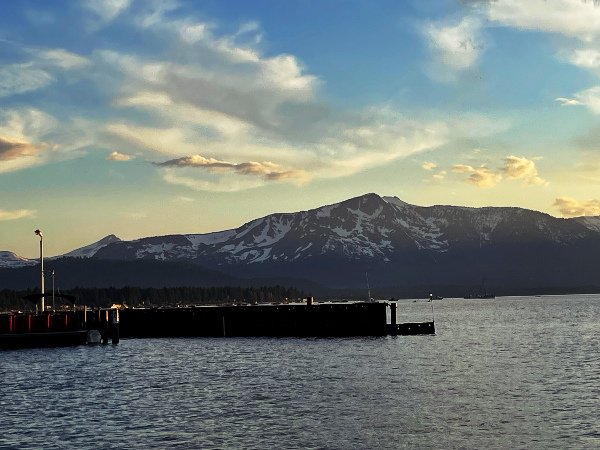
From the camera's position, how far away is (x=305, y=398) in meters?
74.4

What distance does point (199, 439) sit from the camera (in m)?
54.8

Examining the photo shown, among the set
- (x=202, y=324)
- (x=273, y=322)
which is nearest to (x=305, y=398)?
(x=273, y=322)

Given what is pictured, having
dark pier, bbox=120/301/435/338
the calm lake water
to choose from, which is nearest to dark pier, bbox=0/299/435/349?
dark pier, bbox=120/301/435/338

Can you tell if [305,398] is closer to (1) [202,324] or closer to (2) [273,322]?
(2) [273,322]

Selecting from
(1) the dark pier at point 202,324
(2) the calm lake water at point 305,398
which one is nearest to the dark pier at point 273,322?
(1) the dark pier at point 202,324

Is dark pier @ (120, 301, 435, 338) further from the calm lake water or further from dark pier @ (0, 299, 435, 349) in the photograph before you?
the calm lake water

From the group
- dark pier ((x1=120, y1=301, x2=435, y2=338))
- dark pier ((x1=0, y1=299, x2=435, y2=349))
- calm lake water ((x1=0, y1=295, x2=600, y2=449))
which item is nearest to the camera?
calm lake water ((x1=0, y1=295, x2=600, y2=449))

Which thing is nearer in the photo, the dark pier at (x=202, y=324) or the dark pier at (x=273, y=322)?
the dark pier at (x=202, y=324)

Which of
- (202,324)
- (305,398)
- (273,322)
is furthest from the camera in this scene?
(202,324)

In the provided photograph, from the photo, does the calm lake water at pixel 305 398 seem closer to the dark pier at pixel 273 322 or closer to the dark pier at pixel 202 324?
the dark pier at pixel 202 324

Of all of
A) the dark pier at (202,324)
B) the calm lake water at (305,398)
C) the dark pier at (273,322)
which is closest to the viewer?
the calm lake water at (305,398)

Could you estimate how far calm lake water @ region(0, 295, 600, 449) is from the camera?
55250 millimetres

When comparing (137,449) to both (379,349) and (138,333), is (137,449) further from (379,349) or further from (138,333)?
(138,333)

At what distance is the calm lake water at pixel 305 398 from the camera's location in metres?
55.2
